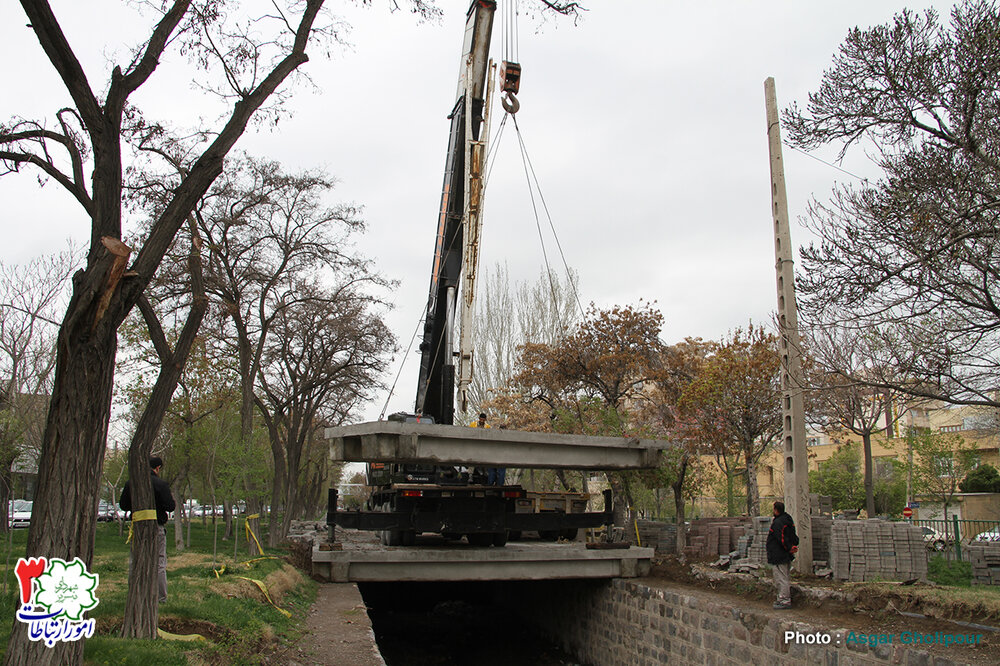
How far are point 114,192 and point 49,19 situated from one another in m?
1.24

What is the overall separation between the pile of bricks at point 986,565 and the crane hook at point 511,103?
11.8 metres

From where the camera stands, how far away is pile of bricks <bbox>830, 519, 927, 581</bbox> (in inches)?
460

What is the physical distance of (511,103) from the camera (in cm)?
1530

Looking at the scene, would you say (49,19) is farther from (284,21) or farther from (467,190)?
(467,190)

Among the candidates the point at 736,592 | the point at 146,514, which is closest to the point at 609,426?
the point at 736,592

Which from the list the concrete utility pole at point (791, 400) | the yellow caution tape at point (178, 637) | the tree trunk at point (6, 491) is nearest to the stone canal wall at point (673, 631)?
the concrete utility pole at point (791, 400)

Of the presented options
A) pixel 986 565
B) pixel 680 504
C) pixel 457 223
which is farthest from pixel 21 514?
pixel 986 565

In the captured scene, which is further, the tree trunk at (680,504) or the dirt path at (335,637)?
the tree trunk at (680,504)

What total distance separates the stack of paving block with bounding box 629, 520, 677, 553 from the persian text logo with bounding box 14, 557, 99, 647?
54.9ft

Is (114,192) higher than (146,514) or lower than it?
higher

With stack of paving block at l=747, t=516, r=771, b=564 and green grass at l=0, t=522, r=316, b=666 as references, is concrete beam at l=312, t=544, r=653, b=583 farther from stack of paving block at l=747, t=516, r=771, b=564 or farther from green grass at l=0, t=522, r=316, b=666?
stack of paving block at l=747, t=516, r=771, b=564

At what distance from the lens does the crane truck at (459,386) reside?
533 inches

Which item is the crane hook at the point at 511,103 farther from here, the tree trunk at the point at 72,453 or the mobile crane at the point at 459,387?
the tree trunk at the point at 72,453

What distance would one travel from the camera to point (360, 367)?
26.6m
